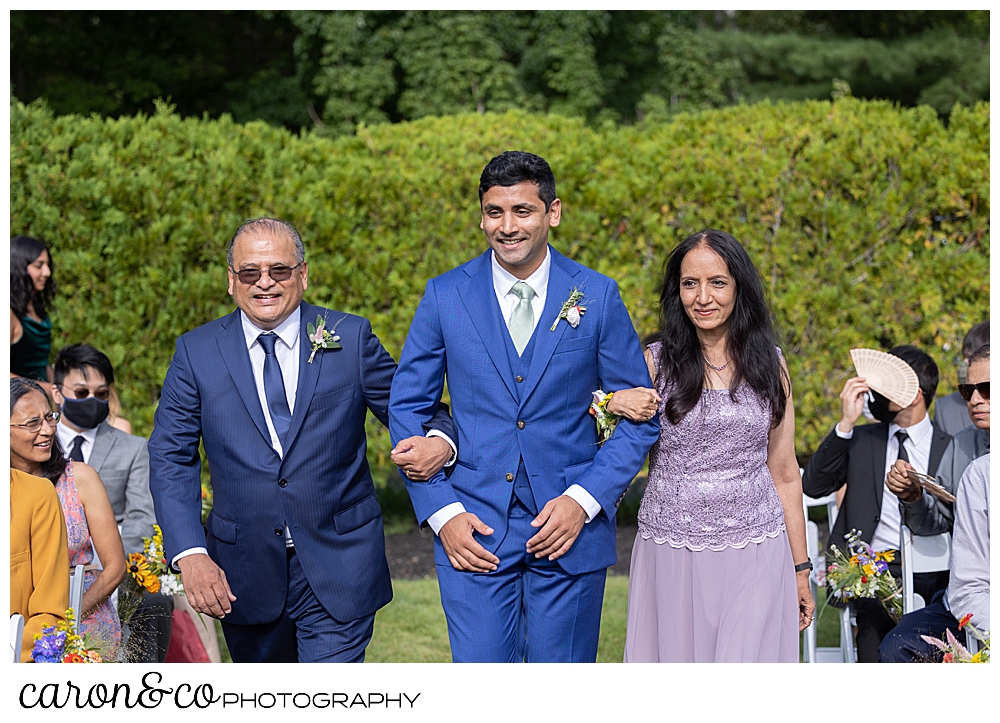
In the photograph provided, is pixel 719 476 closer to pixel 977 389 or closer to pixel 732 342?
pixel 732 342

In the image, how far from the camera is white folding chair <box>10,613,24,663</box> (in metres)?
3.24

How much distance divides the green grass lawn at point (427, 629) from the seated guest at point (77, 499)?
5.40ft

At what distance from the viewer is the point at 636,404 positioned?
10.7 ft

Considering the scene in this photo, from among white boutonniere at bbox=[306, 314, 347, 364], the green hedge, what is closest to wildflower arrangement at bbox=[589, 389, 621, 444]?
white boutonniere at bbox=[306, 314, 347, 364]

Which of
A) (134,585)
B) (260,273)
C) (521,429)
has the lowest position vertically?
Answer: (134,585)

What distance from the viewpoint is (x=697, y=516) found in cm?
351

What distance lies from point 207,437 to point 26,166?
4.39 meters

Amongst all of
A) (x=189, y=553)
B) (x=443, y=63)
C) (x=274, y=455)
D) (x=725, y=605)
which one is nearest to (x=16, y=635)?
(x=189, y=553)

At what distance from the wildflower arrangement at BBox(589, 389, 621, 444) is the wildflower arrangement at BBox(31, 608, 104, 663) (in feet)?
6.33

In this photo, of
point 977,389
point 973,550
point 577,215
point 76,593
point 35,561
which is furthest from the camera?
point 577,215

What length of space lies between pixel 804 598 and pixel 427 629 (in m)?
2.95

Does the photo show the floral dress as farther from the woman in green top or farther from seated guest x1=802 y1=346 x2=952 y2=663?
seated guest x1=802 y1=346 x2=952 y2=663
